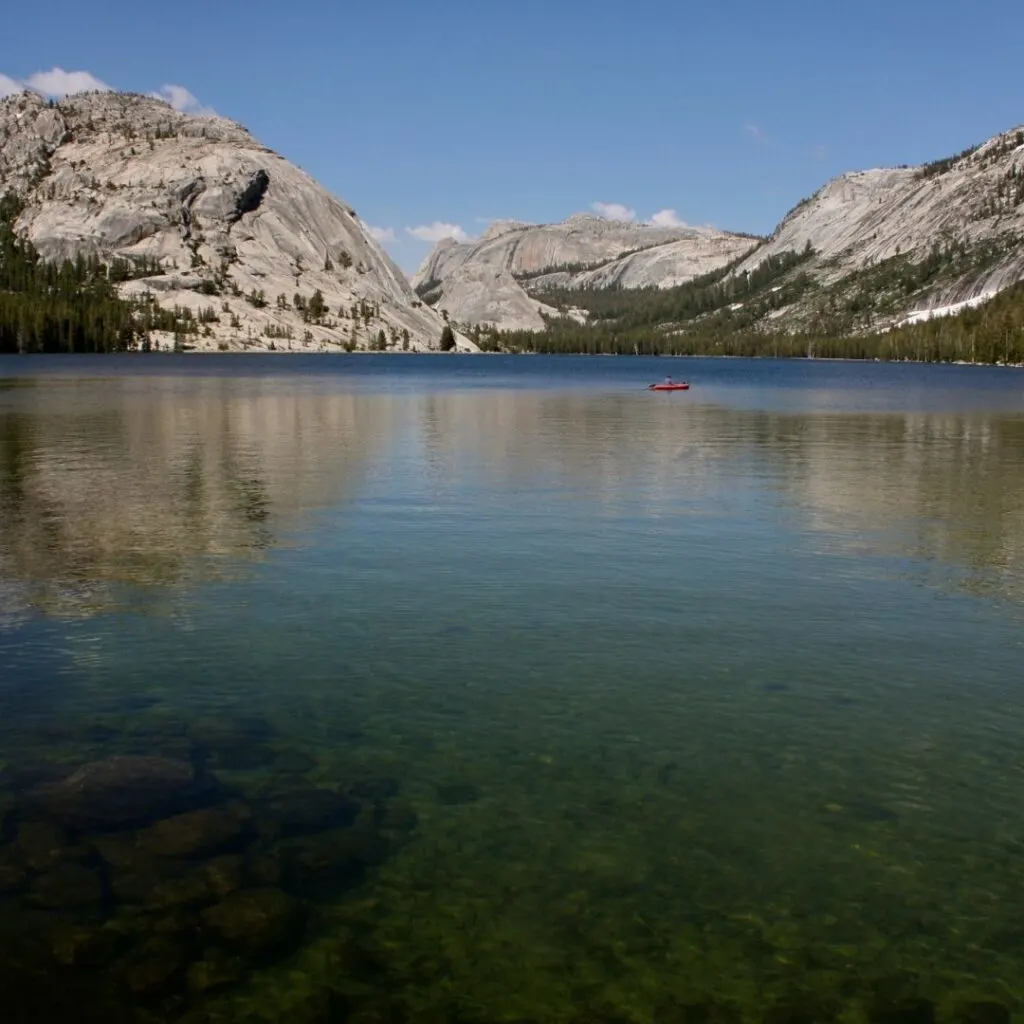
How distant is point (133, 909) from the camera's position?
38.7 feet

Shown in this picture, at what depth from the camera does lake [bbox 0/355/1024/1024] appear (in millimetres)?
10977

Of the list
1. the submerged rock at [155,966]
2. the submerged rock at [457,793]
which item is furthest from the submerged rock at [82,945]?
the submerged rock at [457,793]

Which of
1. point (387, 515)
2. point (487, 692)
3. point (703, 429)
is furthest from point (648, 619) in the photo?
point (703, 429)

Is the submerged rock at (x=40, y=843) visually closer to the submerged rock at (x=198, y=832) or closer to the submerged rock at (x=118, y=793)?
the submerged rock at (x=118, y=793)

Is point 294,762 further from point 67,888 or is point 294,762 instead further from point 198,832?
point 67,888

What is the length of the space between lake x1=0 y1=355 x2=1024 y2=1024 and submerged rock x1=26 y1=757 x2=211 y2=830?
65 millimetres

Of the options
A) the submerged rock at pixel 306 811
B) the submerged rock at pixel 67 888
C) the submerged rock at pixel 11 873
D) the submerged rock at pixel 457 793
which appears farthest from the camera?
the submerged rock at pixel 457 793

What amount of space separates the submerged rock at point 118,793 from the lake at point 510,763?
0.06 m

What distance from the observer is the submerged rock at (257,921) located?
1130cm

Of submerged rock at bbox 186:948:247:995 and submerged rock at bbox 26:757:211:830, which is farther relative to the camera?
submerged rock at bbox 26:757:211:830

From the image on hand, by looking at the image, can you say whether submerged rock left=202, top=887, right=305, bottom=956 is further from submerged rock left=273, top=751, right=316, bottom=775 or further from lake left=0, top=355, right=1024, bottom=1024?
submerged rock left=273, top=751, right=316, bottom=775

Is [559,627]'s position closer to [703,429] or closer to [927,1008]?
[927,1008]

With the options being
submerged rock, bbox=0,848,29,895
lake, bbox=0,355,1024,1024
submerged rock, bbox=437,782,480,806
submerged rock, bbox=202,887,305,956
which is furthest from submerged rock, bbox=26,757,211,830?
submerged rock, bbox=437,782,480,806

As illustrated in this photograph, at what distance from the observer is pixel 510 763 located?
16125mm
